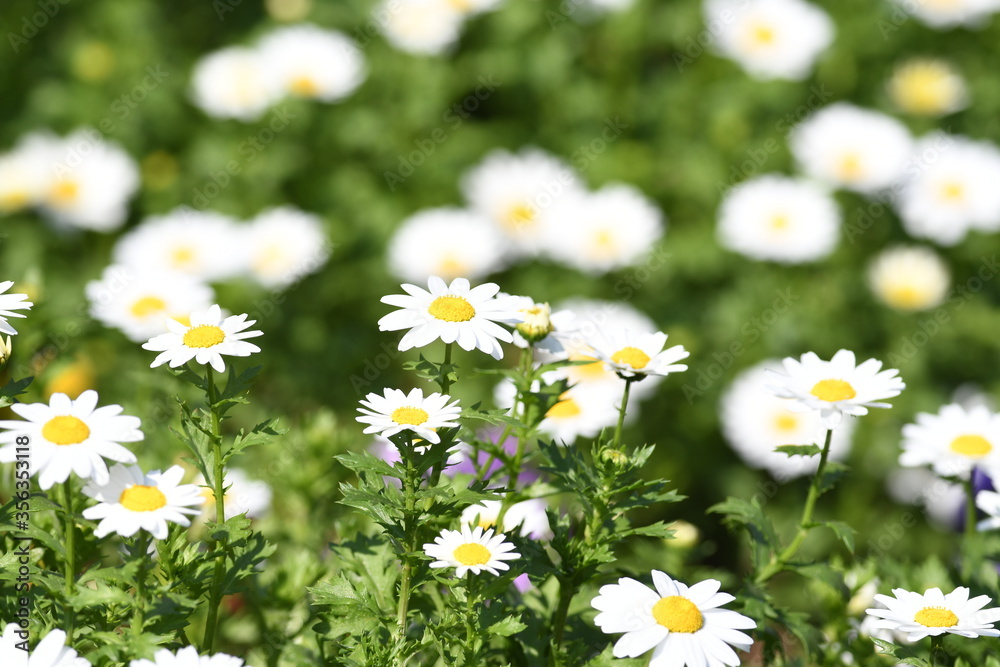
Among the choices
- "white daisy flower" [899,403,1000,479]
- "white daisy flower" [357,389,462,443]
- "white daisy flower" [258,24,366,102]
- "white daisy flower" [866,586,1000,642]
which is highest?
"white daisy flower" [357,389,462,443]

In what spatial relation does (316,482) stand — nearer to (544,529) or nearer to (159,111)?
(544,529)

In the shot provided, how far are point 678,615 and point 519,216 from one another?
3.14m

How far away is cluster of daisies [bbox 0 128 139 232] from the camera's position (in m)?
→ 4.12

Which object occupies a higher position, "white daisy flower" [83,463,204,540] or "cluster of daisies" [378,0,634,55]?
"white daisy flower" [83,463,204,540]

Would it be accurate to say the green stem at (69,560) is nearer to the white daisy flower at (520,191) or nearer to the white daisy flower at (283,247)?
the white daisy flower at (283,247)

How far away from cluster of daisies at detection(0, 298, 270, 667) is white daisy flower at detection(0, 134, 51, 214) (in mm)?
3086

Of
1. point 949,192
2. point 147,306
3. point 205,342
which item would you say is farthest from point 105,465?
point 949,192

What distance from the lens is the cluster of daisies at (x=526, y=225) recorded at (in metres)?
4.02

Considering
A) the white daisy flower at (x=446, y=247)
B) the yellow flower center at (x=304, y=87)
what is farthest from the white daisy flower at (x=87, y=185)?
the white daisy flower at (x=446, y=247)

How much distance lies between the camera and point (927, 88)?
4.42 m

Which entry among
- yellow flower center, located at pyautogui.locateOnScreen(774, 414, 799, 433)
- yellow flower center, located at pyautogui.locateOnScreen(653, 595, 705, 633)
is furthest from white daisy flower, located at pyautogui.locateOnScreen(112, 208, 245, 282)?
yellow flower center, located at pyautogui.locateOnScreen(653, 595, 705, 633)

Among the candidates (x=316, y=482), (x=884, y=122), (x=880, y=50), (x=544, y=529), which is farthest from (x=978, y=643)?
(x=880, y=50)

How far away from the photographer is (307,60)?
14.3ft

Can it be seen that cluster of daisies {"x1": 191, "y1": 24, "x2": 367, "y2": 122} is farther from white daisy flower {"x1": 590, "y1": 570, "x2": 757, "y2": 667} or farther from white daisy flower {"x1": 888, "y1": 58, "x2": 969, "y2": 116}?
white daisy flower {"x1": 590, "y1": 570, "x2": 757, "y2": 667}
